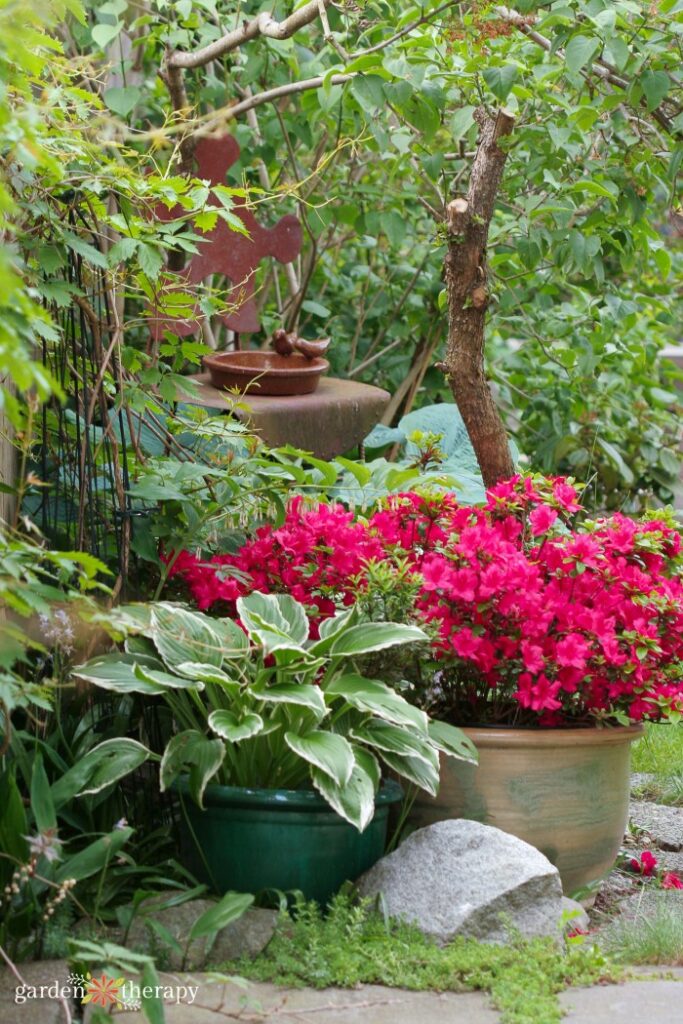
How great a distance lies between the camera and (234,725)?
2.50 meters

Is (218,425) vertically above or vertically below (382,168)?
below

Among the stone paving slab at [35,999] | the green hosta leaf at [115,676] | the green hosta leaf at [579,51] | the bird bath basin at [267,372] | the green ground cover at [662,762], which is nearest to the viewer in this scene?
the stone paving slab at [35,999]

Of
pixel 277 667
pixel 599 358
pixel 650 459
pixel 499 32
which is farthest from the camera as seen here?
pixel 650 459

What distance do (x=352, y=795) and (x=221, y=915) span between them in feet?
1.06

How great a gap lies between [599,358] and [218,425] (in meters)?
2.75

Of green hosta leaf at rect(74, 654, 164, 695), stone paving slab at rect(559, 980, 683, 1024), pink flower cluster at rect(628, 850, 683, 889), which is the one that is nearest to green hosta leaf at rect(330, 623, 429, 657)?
green hosta leaf at rect(74, 654, 164, 695)

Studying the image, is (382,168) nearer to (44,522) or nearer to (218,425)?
(218,425)

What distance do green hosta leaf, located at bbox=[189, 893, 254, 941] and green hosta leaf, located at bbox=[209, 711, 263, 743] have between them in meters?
0.29

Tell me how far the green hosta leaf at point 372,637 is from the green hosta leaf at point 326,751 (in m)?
0.18

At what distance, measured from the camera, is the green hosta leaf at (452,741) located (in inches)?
106

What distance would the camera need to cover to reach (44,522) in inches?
112

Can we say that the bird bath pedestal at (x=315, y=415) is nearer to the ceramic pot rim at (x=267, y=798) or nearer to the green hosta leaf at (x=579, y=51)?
the green hosta leaf at (x=579, y=51)

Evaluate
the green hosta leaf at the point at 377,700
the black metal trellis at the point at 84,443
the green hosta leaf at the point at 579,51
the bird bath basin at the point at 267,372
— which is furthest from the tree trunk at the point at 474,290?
the green hosta leaf at the point at 377,700

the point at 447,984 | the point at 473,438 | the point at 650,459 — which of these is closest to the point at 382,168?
the point at 650,459
